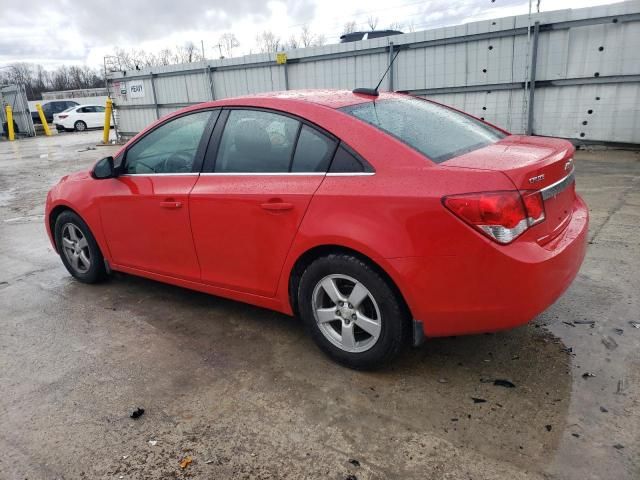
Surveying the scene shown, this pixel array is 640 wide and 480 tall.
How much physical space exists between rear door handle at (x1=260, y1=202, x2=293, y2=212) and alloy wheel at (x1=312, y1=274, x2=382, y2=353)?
1.55 ft

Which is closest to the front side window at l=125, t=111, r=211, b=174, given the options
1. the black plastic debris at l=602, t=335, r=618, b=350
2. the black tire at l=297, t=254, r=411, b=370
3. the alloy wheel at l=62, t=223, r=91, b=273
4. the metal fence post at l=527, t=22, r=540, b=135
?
the alloy wheel at l=62, t=223, r=91, b=273

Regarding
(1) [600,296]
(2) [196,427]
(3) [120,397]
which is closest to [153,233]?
(3) [120,397]

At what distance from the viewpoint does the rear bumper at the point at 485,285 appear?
2.38 meters

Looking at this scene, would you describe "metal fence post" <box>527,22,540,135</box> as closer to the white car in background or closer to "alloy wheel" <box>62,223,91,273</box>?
"alloy wheel" <box>62,223,91,273</box>

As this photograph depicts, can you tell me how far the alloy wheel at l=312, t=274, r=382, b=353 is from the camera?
2.79 meters

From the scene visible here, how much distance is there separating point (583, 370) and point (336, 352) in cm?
138

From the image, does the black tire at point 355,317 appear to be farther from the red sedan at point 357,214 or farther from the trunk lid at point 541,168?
the trunk lid at point 541,168

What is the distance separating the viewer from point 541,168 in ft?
8.34

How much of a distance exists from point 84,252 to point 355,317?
2.91m

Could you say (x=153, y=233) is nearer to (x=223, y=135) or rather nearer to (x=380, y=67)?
(x=223, y=135)

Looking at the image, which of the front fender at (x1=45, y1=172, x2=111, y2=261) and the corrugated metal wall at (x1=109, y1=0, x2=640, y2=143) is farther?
the corrugated metal wall at (x1=109, y1=0, x2=640, y2=143)

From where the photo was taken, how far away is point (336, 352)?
2988mm

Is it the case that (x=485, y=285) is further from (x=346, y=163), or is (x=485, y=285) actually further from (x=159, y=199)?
(x=159, y=199)

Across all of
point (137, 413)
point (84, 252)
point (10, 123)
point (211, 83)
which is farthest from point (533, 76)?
point (10, 123)
